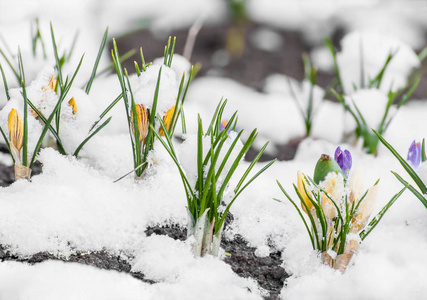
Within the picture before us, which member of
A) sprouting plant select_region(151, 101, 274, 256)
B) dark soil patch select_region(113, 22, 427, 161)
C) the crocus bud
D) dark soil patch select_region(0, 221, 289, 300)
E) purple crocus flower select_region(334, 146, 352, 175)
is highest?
dark soil patch select_region(113, 22, 427, 161)

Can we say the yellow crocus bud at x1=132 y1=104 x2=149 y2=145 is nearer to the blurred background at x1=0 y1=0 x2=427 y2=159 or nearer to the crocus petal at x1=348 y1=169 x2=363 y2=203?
the crocus petal at x1=348 y1=169 x2=363 y2=203

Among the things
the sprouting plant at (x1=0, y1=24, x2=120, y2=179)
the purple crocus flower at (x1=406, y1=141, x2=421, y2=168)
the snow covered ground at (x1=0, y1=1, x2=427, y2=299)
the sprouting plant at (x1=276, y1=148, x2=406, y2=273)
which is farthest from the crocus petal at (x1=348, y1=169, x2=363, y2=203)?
the sprouting plant at (x1=0, y1=24, x2=120, y2=179)

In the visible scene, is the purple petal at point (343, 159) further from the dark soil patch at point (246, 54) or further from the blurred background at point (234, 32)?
the dark soil patch at point (246, 54)

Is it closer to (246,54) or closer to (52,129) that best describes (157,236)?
(52,129)

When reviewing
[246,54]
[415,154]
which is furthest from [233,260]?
[246,54]

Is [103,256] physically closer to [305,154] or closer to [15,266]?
[15,266]

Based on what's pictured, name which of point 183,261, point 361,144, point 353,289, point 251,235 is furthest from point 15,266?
point 361,144

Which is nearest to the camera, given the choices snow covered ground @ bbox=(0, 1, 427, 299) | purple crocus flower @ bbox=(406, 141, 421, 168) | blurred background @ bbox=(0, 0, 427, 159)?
snow covered ground @ bbox=(0, 1, 427, 299)
